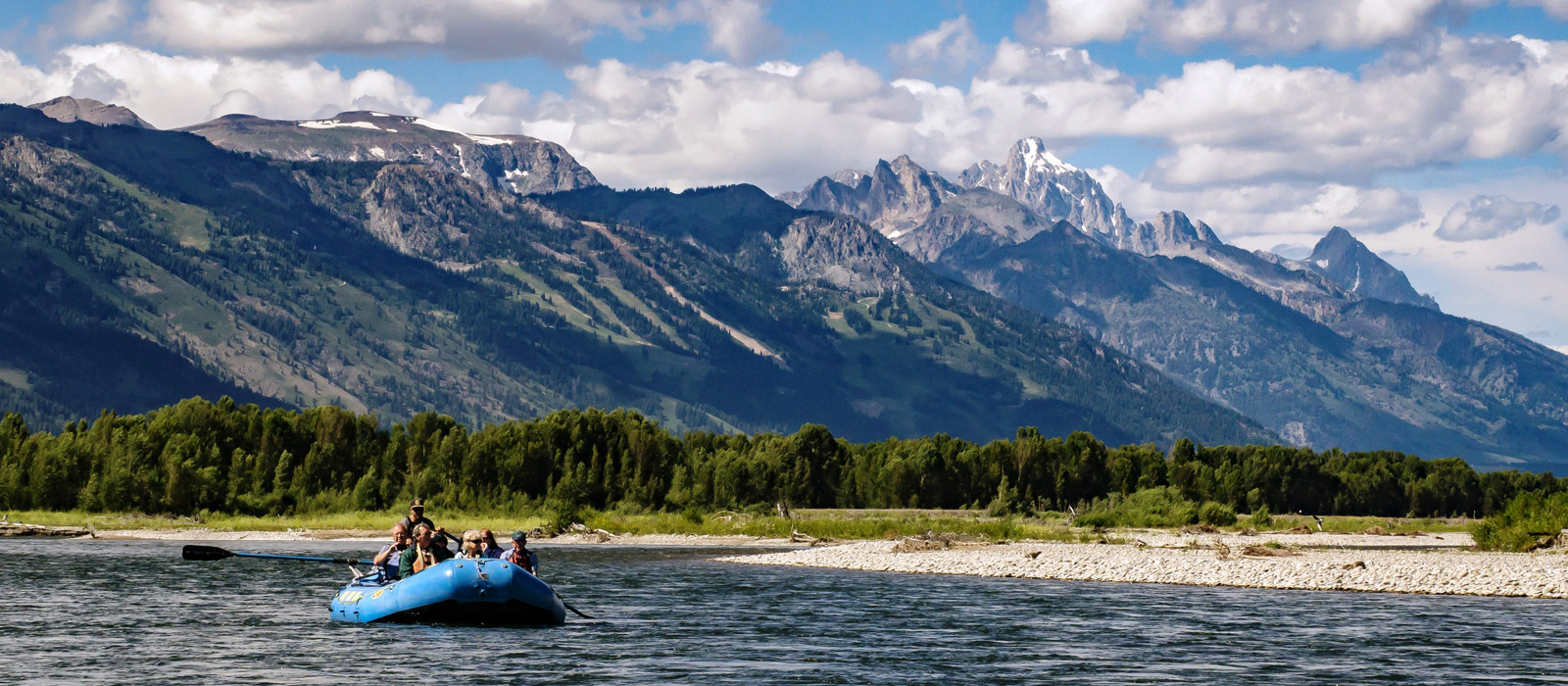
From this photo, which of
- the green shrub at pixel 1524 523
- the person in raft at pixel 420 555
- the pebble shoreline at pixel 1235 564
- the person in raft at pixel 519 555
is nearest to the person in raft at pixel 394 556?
the person in raft at pixel 420 555

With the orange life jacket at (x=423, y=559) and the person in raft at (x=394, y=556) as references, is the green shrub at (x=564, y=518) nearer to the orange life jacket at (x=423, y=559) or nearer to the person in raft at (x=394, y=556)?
the person in raft at (x=394, y=556)

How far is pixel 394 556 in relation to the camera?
187 ft

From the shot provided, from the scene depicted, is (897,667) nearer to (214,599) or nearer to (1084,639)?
(1084,639)

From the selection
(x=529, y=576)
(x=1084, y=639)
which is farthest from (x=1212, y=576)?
(x=529, y=576)

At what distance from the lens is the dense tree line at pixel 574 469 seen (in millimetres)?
146875

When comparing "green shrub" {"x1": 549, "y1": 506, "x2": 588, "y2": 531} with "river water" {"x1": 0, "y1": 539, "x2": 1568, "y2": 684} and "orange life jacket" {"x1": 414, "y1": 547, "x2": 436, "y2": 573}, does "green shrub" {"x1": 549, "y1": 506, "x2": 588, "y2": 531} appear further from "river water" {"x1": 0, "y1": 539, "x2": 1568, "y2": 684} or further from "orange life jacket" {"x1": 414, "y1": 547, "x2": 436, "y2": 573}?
"orange life jacket" {"x1": 414, "y1": 547, "x2": 436, "y2": 573}

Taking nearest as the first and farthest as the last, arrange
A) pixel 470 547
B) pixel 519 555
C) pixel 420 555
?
pixel 420 555 < pixel 470 547 < pixel 519 555

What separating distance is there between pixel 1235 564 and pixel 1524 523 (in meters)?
28.9

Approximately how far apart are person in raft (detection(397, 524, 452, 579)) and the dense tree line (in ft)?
268

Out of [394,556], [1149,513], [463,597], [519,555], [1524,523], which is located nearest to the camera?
[463,597]

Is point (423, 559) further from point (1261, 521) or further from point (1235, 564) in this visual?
point (1261, 521)

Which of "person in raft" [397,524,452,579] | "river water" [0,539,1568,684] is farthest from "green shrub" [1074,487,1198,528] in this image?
"person in raft" [397,524,452,579]

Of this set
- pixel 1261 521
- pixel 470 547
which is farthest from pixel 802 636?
pixel 1261 521

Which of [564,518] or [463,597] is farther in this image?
[564,518]
